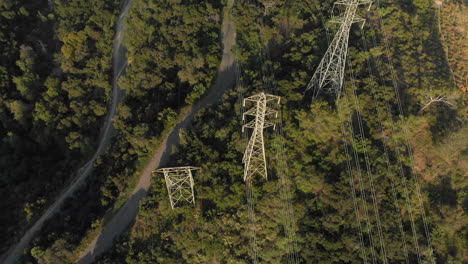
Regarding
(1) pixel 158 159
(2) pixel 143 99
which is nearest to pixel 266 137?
(1) pixel 158 159

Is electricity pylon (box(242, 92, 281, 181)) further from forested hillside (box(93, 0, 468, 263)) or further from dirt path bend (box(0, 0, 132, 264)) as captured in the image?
dirt path bend (box(0, 0, 132, 264))

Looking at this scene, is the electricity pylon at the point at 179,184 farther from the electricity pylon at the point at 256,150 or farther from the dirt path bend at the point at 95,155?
the dirt path bend at the point at 95,155

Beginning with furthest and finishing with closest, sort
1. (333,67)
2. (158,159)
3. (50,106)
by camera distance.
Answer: (50,106) < (158,159) < (333,67)

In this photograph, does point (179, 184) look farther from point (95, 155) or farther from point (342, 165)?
point (95, 155)

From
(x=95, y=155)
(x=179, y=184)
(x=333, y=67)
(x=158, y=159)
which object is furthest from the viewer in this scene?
(x=95, y=155)

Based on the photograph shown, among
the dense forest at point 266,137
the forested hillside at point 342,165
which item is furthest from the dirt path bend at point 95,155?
the forested hillside at point 342,165

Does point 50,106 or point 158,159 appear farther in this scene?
point 50,106

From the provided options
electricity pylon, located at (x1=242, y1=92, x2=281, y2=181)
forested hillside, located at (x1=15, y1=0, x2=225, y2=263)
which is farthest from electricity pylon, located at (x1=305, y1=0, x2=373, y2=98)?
forested hillside, located at (x1=15, y1=0, x2=225, y2=263)
